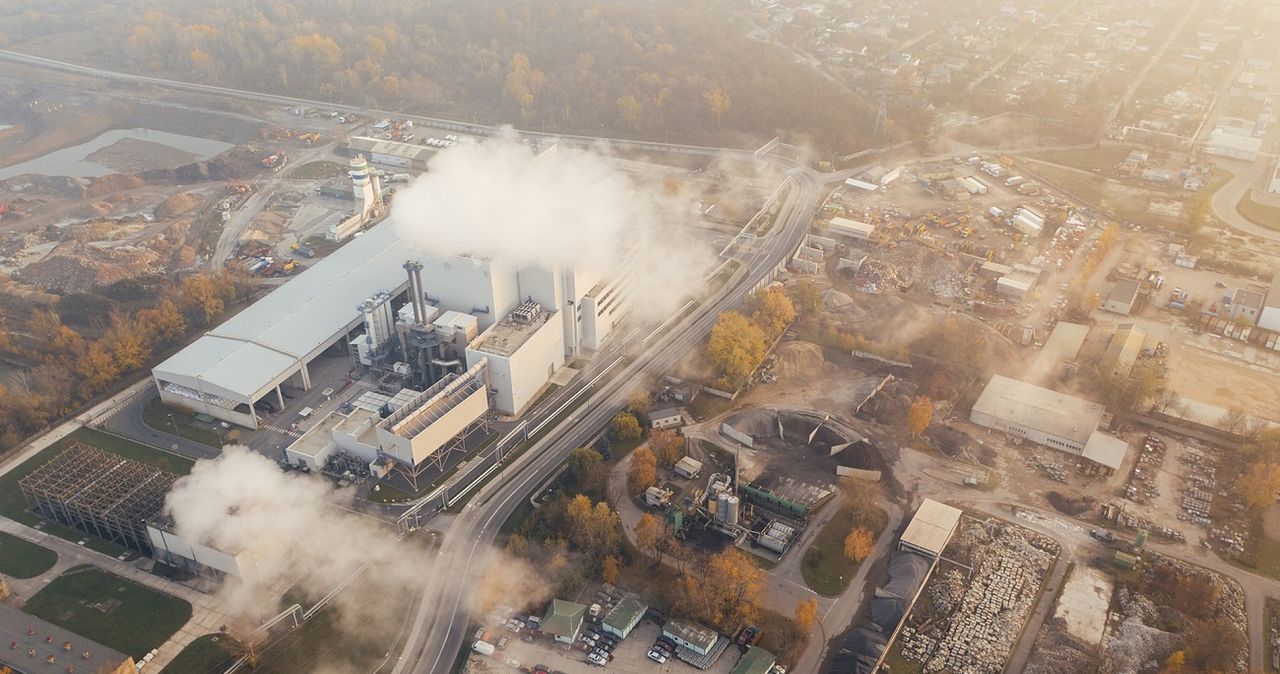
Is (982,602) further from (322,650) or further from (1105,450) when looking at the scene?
(322,650)

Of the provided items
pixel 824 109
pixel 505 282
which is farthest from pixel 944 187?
pixel 505 282

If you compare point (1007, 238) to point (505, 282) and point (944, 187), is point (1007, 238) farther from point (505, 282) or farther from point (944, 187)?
point (505, 282)

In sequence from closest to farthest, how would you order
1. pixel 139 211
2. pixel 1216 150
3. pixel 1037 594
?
pixel 1037 594, pixel 139 211, pixel 1216 150

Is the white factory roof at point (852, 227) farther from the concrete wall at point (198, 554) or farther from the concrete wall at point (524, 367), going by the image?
the concrete wall at point (198, 554)

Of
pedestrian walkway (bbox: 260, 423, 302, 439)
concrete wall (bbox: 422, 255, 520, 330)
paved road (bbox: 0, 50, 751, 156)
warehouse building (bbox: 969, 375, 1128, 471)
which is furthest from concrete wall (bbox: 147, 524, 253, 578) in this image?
paved road (bbox: 0, 50, 751, 156)

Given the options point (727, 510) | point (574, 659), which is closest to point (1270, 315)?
point (727, 510)

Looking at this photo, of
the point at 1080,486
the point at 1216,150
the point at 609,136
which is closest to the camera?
the point at 1080,486
